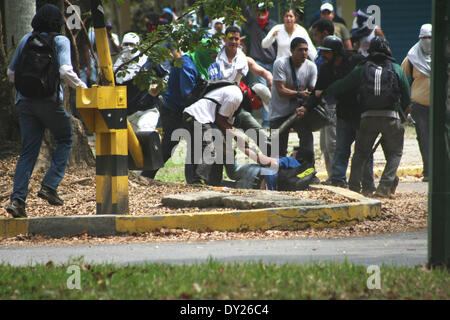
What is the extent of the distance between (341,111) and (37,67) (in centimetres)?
441

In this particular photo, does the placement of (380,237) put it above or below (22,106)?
below

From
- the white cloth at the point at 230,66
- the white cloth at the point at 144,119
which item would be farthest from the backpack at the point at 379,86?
the white cloth at the point at 144,119

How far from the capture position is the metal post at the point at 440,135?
557cm

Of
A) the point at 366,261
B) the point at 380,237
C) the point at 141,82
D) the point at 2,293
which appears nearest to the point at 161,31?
the point at 141,82

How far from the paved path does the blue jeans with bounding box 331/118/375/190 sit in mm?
3361

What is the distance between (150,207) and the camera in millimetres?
8953

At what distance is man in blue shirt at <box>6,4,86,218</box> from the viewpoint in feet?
26.4

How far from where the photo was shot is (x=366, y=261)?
6320mm

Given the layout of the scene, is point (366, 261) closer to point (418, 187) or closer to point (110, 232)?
point (110, 232)

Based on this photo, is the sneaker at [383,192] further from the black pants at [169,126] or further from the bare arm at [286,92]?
the black pants at [169,126]

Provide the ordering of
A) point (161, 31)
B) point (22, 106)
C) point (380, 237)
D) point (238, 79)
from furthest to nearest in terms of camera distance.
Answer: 1. point (238, 79)
2. point (161, 31)
3. point (22, 106)
4. point (380, 237)

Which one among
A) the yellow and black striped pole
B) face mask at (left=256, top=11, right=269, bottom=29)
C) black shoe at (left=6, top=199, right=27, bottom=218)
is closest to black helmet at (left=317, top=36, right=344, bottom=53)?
the yellow and black striped pole

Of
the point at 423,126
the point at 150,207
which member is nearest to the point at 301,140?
the point at 423,126

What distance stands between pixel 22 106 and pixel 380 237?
357 cm
